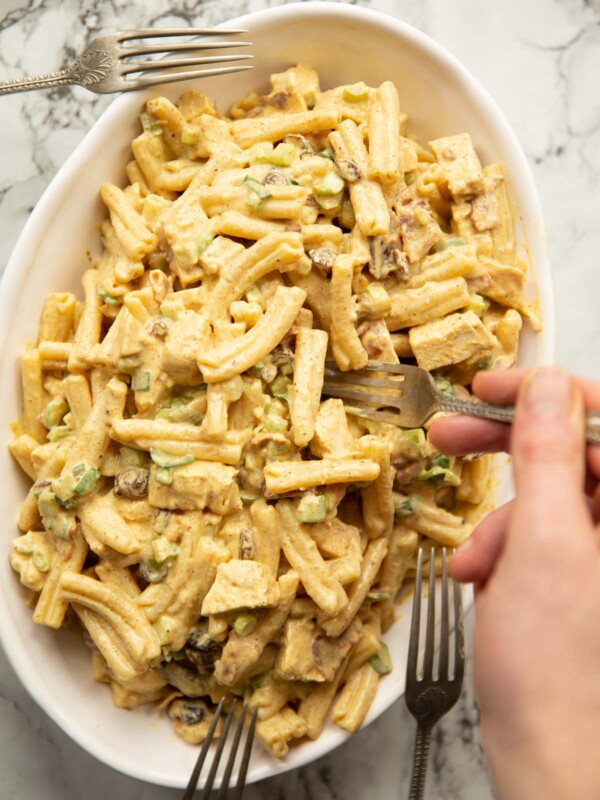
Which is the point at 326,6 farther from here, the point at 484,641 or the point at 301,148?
the point at 484,641

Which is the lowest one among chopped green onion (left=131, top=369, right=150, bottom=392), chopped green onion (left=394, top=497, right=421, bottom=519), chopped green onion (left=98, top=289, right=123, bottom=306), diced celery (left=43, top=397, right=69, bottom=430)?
chopped green onion (left=394, top=497, right=421, bottom=519)

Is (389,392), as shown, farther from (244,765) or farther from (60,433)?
(244,765)

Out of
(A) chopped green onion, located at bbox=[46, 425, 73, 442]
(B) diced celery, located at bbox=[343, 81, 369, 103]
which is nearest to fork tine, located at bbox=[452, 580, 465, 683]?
(A) chopped green onion, located at bbox=[46, 425, 73, 442]

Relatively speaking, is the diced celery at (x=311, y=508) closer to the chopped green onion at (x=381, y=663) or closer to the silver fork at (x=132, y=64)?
the chopped green onion at (x=381, y=663)

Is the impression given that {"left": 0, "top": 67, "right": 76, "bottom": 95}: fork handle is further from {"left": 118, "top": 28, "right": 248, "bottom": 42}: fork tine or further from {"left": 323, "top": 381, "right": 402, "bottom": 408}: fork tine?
{"left": 323, "top": 381, "right": 402, "bottom": 408}: fork tine

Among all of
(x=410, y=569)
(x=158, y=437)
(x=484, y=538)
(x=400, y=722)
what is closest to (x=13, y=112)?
(x=158, y=437)

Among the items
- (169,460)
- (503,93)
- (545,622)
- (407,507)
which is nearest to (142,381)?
(169,460)

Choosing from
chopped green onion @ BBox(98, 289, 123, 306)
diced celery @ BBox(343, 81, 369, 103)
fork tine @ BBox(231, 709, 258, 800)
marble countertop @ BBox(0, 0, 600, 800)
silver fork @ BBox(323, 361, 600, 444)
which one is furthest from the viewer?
marble countertop @ BBox(0, 0, 600, 800)
